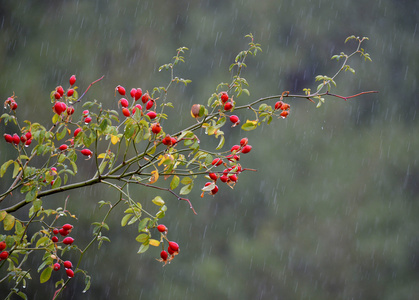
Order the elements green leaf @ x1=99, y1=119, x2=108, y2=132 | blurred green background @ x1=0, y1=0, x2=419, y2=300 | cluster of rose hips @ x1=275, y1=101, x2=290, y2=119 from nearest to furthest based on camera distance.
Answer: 1. green leaf @ x1=99, y1=119, x2=108, y2=132
2. cluster of rose hips @ x1=275, y1=101, x2=290, y2=119
3. blurred green background @ x1=0, y1=0, x2=419, y2=300

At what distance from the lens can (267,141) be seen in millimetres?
5301

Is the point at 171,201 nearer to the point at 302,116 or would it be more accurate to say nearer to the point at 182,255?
the point at 182,255

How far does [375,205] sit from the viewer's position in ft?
17.7

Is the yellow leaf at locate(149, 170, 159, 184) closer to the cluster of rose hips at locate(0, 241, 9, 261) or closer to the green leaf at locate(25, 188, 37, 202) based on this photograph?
the green leaf at locate(25, 188, 37, 202)

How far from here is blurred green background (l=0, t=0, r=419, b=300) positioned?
4.59 meters

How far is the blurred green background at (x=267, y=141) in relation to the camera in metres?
4.59

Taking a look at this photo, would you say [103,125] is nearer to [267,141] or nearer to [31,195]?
[31,195]

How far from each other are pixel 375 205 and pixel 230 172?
4713 mm

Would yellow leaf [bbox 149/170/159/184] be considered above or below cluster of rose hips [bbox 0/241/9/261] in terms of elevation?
above

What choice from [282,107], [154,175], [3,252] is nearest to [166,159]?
[154,175]

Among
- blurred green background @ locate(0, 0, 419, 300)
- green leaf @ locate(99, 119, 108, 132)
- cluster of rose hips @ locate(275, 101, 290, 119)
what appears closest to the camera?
green leaf @ locate(99, 119, 108, 132)

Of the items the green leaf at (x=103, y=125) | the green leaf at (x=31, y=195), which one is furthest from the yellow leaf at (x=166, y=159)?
the green leaf at (x=31, y=195)

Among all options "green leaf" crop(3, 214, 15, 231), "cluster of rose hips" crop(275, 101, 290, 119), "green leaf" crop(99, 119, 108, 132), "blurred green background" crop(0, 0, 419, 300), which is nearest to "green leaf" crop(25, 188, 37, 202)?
"green leaf" crop(3, 214, 15, 231)

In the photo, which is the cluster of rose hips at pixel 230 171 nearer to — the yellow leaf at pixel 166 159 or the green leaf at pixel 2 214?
the yellow leaf at pixel 166 159
